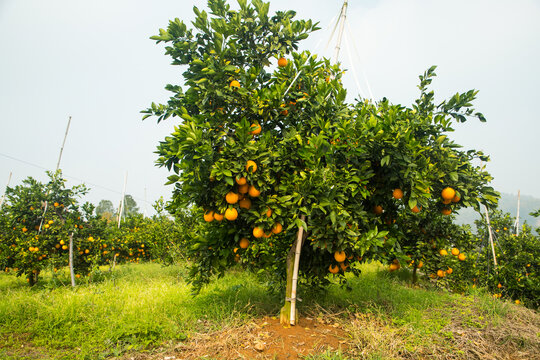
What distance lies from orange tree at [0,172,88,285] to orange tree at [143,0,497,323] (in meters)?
4.57

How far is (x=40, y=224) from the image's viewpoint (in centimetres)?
656

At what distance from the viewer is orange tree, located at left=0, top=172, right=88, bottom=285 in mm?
6203

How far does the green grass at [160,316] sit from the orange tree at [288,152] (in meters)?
0.56

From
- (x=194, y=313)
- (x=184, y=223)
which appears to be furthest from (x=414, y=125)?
(x=184, y=223)

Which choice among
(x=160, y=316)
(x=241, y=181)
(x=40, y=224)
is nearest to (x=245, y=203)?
(x=241, y=181)

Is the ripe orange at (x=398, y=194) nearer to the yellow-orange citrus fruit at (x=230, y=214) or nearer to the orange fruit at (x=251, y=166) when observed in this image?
the orange fruit at (x=251, y=166)

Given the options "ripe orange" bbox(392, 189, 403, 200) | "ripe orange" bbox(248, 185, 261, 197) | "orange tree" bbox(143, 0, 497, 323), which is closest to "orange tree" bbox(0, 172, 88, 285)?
"orange tree" bbox(143, 0, 497, 323)

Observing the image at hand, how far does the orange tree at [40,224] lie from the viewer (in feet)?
20.4

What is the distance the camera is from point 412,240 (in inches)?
173

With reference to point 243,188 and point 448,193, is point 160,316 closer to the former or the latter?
point 243,188

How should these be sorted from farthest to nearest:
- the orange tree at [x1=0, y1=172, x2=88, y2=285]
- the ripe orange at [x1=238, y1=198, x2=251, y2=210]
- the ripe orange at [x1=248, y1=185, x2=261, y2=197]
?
1. the orange tree at [x1=0, y1=172, x2=88, y2=285]
2. the ripe orange at [x1=238, y1=198, x2=251, y2=210]
3. the ripe orange at [x1=248, y1=185, x2=261, y2=197]

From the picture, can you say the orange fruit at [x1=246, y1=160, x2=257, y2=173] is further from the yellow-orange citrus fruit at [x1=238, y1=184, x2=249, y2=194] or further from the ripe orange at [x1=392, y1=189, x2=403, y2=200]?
the ripe orange at [x1=392, y1=189, x2=403, y2=200]

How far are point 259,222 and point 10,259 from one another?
721cm

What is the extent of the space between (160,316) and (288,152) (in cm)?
235
